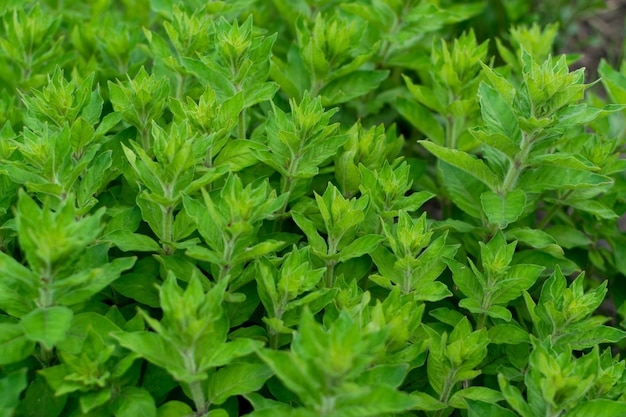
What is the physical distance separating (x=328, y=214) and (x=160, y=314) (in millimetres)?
772

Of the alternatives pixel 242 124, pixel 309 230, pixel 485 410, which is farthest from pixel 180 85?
pixel 485 410

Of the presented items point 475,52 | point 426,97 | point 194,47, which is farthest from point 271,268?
point 475,52

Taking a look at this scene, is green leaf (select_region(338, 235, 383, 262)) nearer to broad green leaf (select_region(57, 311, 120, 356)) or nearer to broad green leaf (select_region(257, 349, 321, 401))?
broad green leaf (select_region(257, 349, 321, 401))

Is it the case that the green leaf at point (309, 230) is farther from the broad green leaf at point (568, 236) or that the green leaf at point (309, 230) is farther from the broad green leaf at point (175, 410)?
the broad green leaf at point (568, 236)

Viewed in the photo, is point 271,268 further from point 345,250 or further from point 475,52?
point 475,52

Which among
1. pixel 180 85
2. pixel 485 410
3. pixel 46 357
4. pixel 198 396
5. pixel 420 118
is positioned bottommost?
pixel 485 410

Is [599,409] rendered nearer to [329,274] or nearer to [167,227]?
[329,274]

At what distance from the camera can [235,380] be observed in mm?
2227

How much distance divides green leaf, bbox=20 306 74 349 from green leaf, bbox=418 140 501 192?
1.40 m

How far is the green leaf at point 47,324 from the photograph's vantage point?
1.98 m

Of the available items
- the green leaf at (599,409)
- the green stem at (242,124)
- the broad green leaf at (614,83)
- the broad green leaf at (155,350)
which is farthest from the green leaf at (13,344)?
the broad green leaf at (614,83)

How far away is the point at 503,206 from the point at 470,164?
20 centimetres

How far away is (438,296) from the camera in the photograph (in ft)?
7.93

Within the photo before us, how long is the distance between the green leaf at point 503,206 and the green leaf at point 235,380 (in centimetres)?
101
